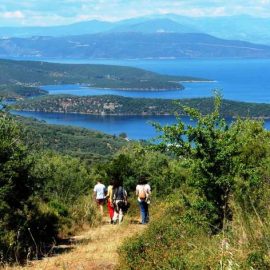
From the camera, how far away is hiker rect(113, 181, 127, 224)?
1209 cm

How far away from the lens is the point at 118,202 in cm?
1207

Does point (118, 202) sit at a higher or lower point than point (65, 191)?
higher

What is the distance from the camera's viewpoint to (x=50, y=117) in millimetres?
175125

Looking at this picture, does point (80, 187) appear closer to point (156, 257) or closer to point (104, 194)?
point (104, 194)

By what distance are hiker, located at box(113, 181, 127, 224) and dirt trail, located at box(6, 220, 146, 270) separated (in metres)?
0.50

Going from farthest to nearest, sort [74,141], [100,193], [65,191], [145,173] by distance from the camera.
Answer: [74,141] < [145,173] < [65,191] < [100,193]

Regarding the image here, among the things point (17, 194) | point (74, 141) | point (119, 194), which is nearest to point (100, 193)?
point (119, 194)

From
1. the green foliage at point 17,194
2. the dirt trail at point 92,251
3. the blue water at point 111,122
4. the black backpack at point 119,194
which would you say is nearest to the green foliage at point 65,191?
the green foliage at point 17,194

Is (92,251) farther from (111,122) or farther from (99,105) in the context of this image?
(99,105)

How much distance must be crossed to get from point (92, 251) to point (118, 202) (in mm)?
4232

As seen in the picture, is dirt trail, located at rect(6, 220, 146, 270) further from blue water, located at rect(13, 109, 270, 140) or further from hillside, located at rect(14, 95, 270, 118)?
hillside, located at rect(14, 95, 270, 118)

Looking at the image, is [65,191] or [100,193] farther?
[65,191]

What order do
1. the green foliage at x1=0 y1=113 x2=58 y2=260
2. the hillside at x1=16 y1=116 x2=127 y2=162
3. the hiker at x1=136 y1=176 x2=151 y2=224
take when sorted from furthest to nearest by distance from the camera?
the hillside at x1=16 y1=116 x2=127 y2=162
the hiker at x1=136 y1=176 x2=151 y2=224
the green foliage at x1=0 y1=113 x2=58 y2=260

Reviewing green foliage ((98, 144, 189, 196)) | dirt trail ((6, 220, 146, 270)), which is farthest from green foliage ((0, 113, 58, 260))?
green foliage ((98, 144, 189, 196))
